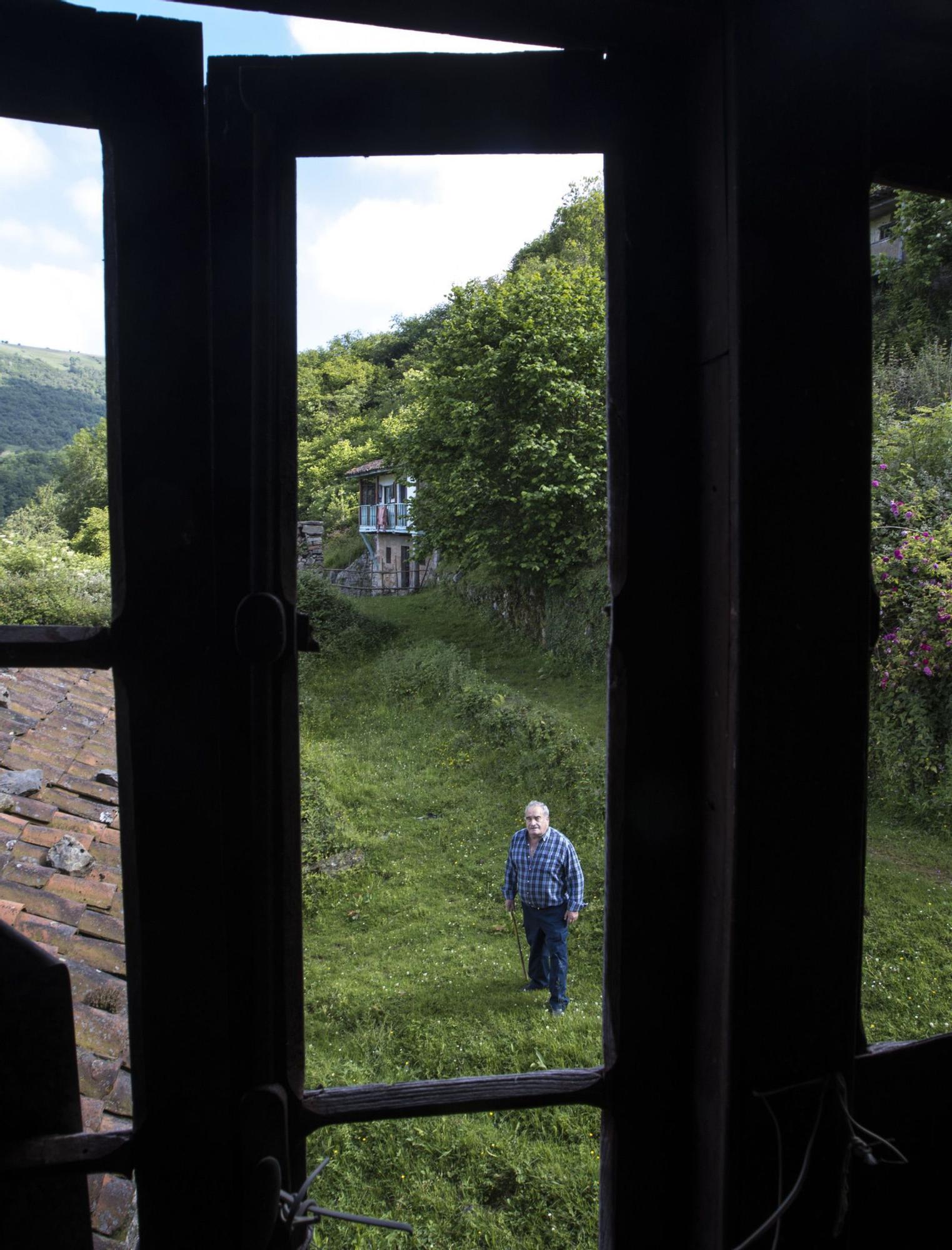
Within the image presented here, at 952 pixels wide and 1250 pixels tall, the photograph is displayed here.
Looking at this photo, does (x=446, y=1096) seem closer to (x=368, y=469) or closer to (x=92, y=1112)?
(x=92, y=1112)

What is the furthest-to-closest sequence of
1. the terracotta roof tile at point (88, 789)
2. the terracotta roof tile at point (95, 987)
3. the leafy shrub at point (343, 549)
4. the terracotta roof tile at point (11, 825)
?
the leafy shrub at point (343, 549)
the terracotta roof tile at point (88, 789)
the terracotta roof tile at point (11, 825)
the terracotta roof tile at point (95, 987)

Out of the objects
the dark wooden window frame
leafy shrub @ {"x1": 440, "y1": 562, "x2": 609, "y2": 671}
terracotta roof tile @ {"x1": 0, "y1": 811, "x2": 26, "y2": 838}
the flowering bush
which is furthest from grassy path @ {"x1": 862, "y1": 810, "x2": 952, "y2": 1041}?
leafy shrub @ {"x1": 440, "y1": 562, "x2": 609, "y2": 671}

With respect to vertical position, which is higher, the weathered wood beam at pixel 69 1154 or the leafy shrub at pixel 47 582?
the leafy shrub at pixel 47 582

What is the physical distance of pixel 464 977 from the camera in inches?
312

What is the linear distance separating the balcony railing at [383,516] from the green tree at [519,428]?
556 cm

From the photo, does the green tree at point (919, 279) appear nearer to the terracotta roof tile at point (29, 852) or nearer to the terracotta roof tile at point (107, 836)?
the terracotta roof tile at point (107, 836)

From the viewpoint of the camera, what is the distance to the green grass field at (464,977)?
17.4ft

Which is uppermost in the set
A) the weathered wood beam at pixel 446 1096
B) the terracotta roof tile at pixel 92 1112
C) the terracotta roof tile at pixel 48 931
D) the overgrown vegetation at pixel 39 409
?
the overgrown vegetation at pixel 39 409

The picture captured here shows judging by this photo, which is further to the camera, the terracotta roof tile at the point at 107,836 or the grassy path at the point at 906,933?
the grassy path at the point at 906,933

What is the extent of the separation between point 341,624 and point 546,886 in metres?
12.5

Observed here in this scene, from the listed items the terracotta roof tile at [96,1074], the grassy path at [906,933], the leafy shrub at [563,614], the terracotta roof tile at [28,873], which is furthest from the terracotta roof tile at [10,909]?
the leafy shrub at [563,614]

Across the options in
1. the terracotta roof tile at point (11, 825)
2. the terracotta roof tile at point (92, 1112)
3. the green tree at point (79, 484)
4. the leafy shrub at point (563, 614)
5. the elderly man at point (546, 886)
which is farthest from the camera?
the leafy shrub at point (563, 614)

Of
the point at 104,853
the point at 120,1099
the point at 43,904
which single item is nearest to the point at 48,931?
the point at 43,904

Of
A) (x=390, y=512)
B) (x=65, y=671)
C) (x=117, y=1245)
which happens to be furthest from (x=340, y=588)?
(x=117, y=1245)
